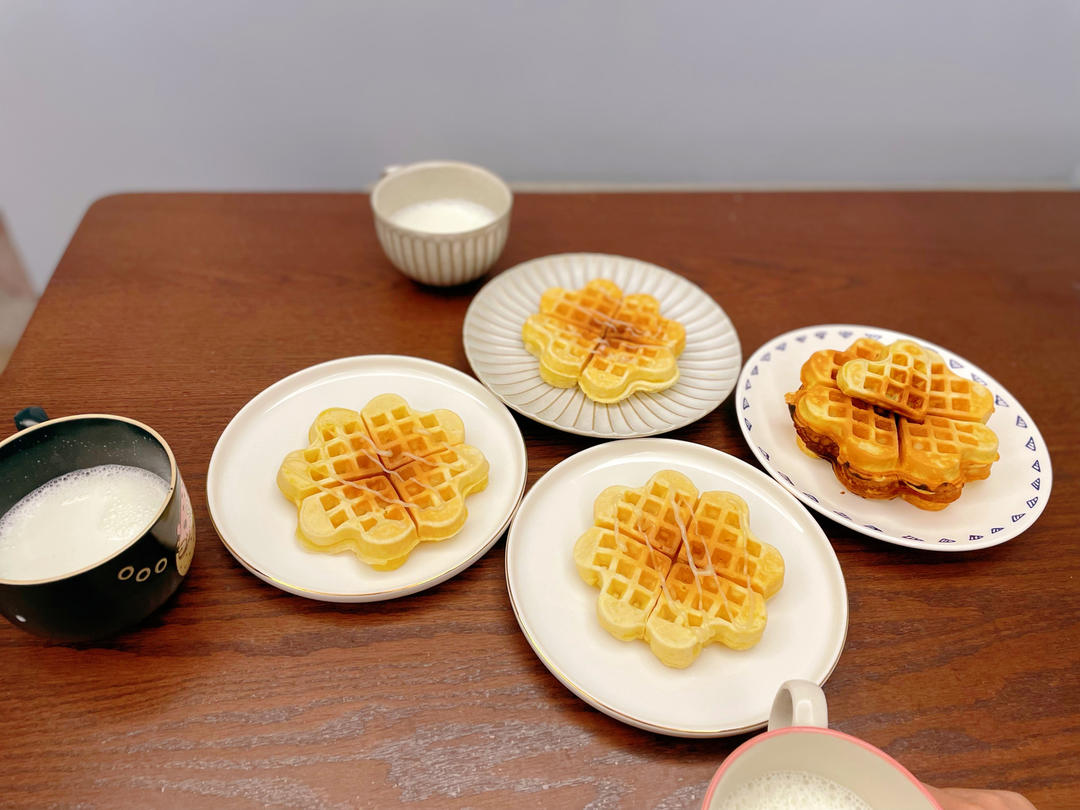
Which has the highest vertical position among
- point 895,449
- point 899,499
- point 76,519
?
point 76,519

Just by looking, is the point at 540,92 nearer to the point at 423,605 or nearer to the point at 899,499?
the point at 899,499

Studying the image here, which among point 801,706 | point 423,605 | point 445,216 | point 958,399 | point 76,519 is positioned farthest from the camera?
point 445,216

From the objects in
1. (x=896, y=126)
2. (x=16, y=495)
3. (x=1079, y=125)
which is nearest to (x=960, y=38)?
(x=896, y=126)

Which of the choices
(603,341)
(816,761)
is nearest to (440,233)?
(603,341)

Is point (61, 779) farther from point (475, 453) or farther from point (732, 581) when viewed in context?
point (732, 581)

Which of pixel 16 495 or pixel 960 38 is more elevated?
pixel 960 38

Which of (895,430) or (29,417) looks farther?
(895,430)
